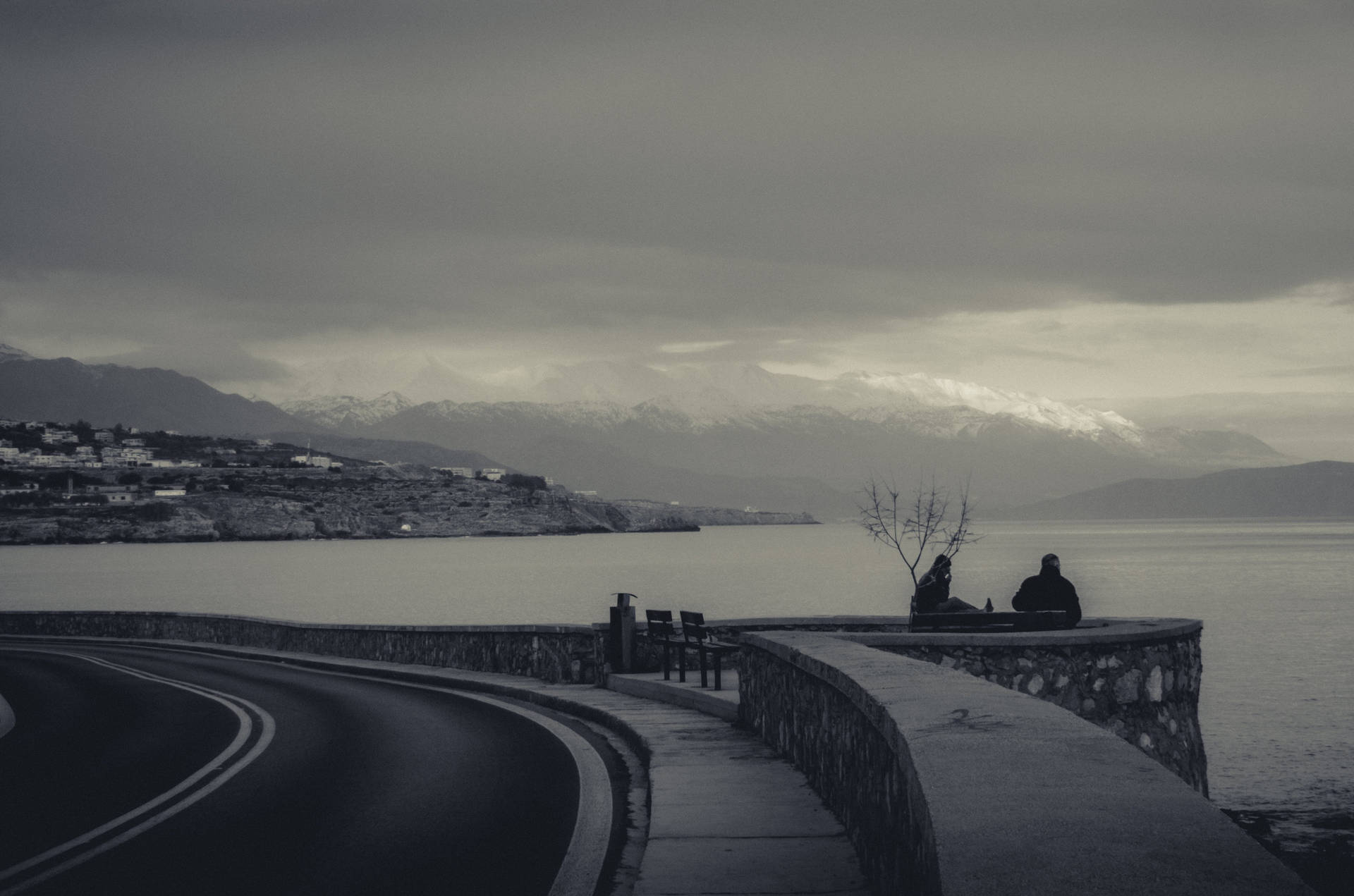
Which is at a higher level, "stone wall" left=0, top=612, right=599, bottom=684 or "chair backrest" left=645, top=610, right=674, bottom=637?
"chair backrest" left=645, top=610, right=674, bottom=637

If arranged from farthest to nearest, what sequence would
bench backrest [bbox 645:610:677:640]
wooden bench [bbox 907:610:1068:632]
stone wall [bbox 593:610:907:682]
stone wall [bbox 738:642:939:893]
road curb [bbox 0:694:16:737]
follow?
bench backrest [bbox 645:610:677:640] → stone wall [bbox 593:610:907:682] → road curb [bbox 0:694:16:737] → wooden bench [bbox 907:610:1068:632] → stone wall [bbox 738:642:939:893]

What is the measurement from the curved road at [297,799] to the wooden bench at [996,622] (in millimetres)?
4040

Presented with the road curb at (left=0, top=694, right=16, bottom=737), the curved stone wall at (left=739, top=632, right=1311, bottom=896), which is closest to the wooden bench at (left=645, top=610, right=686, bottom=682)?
the road curb at (left=0, top=694, right=16, bottom=737)

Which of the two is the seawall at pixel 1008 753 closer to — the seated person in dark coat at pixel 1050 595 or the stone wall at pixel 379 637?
the seated person in dark coat at pixel 1050 595

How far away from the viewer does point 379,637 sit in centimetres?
2839

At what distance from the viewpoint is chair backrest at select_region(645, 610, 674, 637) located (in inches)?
762

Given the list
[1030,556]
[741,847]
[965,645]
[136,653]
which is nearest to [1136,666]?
[965,645]

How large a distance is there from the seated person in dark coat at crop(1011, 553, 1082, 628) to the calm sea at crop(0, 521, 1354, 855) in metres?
6.79

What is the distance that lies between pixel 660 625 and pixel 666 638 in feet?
1.40

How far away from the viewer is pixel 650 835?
27.8 feet

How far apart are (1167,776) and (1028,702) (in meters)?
Answer: 2.19

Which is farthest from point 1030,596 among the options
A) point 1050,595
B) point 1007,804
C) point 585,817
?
point 1007,804

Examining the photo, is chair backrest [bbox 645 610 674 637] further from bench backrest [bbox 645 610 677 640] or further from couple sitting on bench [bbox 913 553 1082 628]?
couple sitting on bench [bbox 913 553 1082 628]

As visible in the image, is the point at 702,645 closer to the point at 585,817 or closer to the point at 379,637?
the point at 585,817
